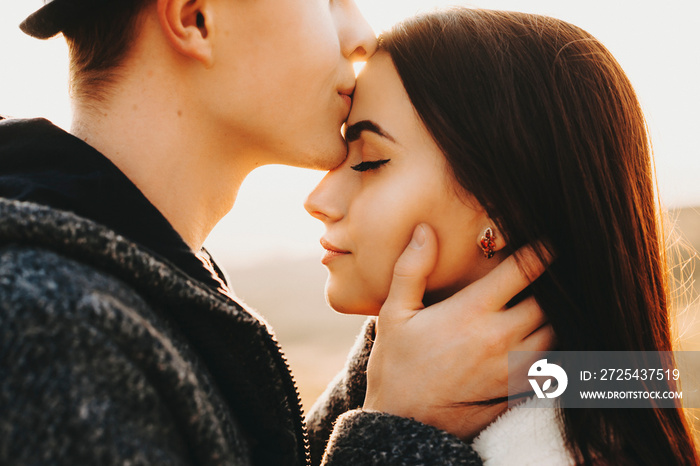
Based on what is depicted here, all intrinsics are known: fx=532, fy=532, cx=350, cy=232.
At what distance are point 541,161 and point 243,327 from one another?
1103 millimetres

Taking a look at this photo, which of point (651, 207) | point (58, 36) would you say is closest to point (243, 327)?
point (58, 36)

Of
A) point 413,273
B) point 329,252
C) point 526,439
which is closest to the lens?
point 526,439

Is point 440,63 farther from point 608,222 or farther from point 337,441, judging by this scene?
point 337,441

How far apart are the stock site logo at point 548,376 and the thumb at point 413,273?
42 centimetres

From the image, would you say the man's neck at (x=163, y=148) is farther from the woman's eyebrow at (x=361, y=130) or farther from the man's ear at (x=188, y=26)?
the woman's eyebrow at (x=361, y=130)

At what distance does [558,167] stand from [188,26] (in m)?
1.26

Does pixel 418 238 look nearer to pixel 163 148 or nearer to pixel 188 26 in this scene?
pixel 163 148

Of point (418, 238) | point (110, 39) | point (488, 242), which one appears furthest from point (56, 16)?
point (488, 242)

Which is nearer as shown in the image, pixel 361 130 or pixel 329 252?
pixel 361 130

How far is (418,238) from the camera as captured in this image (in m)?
1.85

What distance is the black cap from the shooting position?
1564 mm

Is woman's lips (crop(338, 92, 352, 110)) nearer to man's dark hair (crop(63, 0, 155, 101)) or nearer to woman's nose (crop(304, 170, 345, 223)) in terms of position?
woman's nose (crop(304, 170, 345, 223))

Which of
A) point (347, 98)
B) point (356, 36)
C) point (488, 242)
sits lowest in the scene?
point (488, 242)

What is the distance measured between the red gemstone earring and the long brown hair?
44 mm
